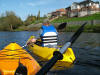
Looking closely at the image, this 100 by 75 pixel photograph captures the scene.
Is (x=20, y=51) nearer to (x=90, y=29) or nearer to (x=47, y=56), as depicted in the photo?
(x=47, y=56)

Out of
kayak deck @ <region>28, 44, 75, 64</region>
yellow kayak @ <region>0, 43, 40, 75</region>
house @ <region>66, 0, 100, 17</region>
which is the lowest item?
kayak deck @ <region>28, 44, 75, 64</region>

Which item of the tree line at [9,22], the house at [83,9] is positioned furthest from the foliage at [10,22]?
the house at [83,9]

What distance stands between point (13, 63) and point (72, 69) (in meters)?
2.85

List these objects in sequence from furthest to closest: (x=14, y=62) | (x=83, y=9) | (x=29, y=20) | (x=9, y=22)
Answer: (x=29, y=20) < (x=9, y=22) < (x=83, y=9) < (x=14, y=62)

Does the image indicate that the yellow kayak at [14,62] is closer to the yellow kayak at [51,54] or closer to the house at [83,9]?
the yellow kayak at [51,54]

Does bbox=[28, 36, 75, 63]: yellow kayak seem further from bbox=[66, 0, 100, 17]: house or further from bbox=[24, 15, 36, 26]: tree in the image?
bbox=[24, 15, 36, 26]: tree

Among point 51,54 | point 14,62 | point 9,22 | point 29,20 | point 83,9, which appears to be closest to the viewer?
point 14,62

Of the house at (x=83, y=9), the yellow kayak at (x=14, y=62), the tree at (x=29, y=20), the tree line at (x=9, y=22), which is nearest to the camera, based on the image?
the yellow kayak at (x=14, y=62)

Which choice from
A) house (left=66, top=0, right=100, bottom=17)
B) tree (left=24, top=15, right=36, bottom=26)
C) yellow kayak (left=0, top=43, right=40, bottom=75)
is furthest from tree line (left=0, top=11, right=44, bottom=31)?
yellow kayak (left=0, top=43, right=40, bottom=75)

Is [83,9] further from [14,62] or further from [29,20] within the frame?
[14,62]

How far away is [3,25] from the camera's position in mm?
65000

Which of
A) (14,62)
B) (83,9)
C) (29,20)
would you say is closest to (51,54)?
(14,62)

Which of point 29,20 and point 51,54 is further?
point 29,20

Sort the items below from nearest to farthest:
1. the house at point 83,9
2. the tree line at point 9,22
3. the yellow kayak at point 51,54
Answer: the yellow kayak at point 51,54
the house at point 83,9
the tree line at point 9,22
